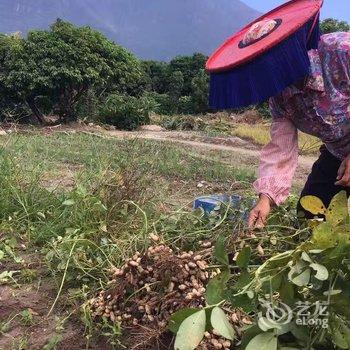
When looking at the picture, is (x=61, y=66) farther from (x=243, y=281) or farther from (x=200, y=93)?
(x=243, y=281)

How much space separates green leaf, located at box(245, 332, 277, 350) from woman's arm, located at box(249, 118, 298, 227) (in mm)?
753

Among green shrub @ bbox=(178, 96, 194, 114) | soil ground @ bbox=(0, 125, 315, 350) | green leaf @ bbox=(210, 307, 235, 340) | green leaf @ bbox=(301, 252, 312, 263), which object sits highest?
green leaf @ bbox=(301, 252, 312, 263)

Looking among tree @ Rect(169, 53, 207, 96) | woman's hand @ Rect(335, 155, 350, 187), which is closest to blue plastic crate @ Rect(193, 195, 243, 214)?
woman's hand @ Rect(335, 155, 350, 187)

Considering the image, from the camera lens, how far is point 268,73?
1.66m

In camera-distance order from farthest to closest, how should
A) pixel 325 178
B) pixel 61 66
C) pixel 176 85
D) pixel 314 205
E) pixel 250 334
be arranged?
1. pixel 176 85
2. pixel 61 66
3. pixel 325 178
4. pixel 314 205
5. pixel 250 334

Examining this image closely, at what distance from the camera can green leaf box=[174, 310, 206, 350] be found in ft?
3.40

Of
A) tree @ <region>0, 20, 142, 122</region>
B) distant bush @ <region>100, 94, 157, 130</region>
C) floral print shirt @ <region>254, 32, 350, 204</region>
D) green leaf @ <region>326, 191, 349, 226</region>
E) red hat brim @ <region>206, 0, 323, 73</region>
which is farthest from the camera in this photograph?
distant bush @ <region>100, 94, 157, 130</region>

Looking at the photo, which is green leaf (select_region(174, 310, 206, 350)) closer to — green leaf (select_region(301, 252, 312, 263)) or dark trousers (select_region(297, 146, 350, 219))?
green leaf (select_region(301, 252, 312, 263))

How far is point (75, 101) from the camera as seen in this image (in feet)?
44.4

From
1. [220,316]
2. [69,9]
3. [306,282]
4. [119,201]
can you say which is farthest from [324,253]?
[69,9]

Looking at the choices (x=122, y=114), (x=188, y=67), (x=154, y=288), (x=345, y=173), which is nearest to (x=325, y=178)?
(x=345, y=173)

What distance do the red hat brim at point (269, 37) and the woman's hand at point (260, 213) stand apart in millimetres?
467

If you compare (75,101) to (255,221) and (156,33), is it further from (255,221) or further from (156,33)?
(156,33)

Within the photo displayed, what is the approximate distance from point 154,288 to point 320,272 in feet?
1.95
